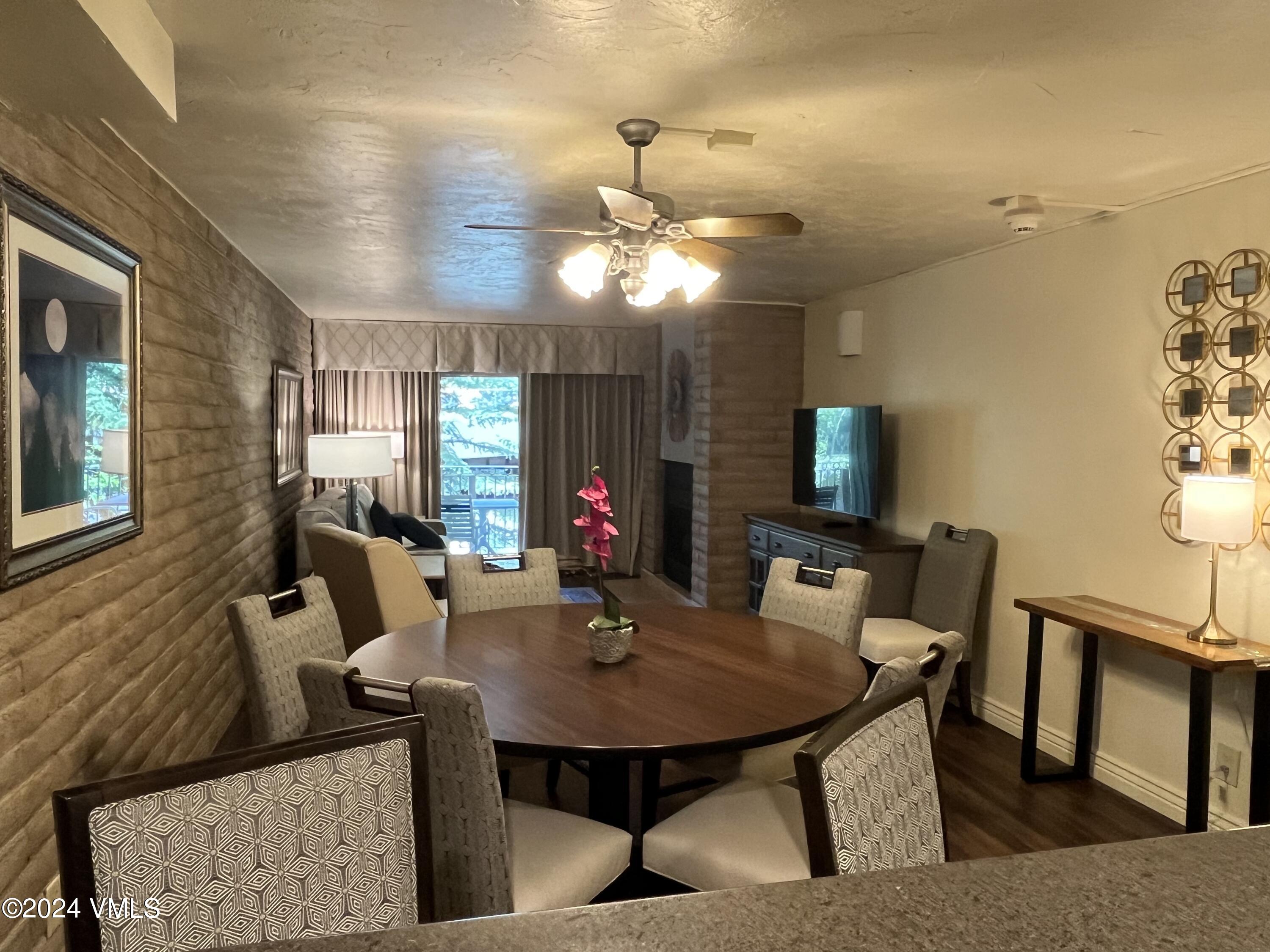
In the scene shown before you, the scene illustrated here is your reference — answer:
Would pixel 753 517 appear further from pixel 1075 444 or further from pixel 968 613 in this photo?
pixel 1075 444

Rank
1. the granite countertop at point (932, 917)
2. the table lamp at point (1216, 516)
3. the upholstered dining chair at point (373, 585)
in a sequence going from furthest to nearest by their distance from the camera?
the upholstered dining chair at point (373, 585), the table lamp at point (1216, 516), the granite countertop at point (932, 917)

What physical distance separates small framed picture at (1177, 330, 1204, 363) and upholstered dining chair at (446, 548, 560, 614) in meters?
2.43

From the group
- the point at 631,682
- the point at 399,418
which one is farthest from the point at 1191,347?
the point at 399,418

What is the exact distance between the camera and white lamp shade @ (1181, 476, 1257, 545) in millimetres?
2660

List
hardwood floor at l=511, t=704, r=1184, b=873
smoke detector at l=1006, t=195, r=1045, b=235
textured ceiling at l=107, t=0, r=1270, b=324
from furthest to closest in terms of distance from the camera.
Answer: smoke detector at l=1006, t=195, r=1045, b=235, hardwood floor at l=511, t=704, r=1184, b=873, textured ceiling at l=107, t=0, r=1270, b=324

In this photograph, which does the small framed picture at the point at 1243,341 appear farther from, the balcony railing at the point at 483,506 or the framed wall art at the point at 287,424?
the balcony railing at the point at 483,506

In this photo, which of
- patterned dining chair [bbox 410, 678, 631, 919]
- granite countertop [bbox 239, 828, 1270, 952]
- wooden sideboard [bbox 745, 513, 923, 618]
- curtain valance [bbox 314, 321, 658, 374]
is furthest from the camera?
curtain valance [bbox 314, 321, 658, 374]

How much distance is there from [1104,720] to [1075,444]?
1107 mm

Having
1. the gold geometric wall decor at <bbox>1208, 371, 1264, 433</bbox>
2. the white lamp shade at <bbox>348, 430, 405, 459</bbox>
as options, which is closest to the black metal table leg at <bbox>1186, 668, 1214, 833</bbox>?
the gold geometric wall decor at <bbox>1208, 371, 1264, 433</bbox>

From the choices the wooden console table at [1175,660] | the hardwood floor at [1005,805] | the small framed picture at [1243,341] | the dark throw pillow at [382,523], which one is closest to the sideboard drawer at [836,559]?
the hardwood floor at [1005,805]

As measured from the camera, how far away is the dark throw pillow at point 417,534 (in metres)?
6.44

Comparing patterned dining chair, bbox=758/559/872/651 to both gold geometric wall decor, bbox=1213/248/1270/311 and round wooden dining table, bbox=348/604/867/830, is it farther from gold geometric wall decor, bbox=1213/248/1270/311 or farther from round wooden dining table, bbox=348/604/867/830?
gold geometric wall decor, bbox=1213/248/1270/311

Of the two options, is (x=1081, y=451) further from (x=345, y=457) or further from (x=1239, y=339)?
(x=345, y=457)

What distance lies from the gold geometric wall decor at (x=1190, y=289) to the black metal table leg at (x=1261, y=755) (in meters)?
1.26
